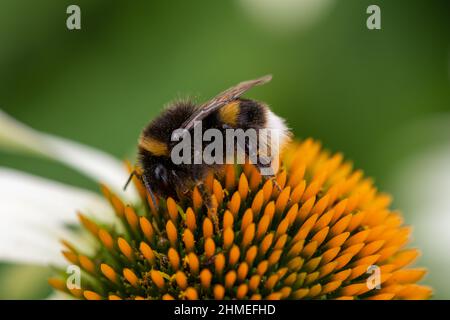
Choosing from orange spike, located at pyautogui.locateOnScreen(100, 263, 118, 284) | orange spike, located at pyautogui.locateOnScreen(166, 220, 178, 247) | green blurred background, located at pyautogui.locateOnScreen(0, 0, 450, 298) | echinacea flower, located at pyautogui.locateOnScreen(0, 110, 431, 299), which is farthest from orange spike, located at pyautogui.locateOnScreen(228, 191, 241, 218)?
green blurred background, located at pyautogui.locateOnScreen(0, 0, 450, 298)

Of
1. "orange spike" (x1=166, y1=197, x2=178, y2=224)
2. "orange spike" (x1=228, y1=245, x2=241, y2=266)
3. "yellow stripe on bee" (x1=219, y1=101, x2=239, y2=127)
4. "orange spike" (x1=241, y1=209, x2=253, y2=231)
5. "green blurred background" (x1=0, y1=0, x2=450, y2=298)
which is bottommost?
"orange spike" (x1=228, y1=245, x2=241, y2=266)

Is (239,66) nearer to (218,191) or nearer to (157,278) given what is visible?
(218,191)

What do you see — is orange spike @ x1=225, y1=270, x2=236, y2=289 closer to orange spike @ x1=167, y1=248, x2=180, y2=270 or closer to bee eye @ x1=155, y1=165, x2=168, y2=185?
orange spike @ x1=167, y1=248, x2=180, y2=270

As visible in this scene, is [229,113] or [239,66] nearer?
[229,113]

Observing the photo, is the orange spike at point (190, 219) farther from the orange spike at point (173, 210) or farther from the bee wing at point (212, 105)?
the bee wing at point (212, 105)

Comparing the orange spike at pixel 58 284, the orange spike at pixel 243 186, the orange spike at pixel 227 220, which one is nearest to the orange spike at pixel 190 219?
the orange spike at pixel 227 220

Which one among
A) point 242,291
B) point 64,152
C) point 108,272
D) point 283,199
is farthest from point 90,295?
point 64,152
